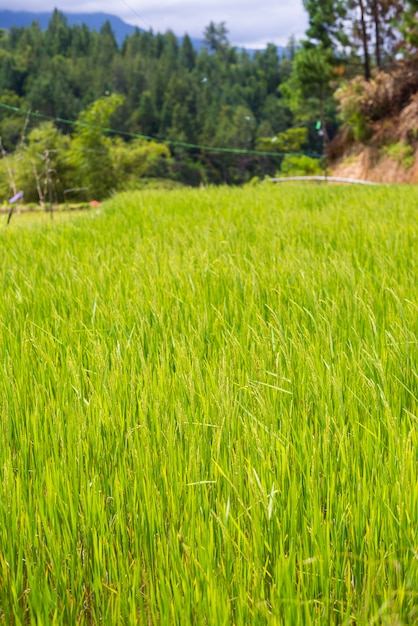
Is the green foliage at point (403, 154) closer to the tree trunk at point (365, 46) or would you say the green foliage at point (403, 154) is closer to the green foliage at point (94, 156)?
the tree trunk at point (365, 46)

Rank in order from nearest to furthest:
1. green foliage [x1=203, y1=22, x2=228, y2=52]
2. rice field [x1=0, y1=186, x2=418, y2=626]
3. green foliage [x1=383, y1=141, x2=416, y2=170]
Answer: rice field [x1=0, y1=186, x2=418, y2=626], green foliage [x1=383, y1=141, x2=416, y2=170], green foliage [x1=203, y1=22, x2=228, y2=52]

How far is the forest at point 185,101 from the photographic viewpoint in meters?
27.9

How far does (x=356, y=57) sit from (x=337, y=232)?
2879 centimetres

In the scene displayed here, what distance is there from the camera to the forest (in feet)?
91.7

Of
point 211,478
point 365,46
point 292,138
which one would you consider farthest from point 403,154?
point 292,138

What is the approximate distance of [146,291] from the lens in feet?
7.43

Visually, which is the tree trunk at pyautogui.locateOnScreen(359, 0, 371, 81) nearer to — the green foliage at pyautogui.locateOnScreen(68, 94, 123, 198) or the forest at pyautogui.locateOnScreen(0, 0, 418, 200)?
the forest at pyautogui.locateOnScreen(0, 0, 418, 200)

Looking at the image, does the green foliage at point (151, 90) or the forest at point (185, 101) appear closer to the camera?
the forest at point (185, 101)

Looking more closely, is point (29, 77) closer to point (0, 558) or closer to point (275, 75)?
point (275, 75)

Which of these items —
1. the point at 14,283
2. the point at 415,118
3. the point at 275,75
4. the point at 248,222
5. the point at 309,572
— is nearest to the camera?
the point at 309,572

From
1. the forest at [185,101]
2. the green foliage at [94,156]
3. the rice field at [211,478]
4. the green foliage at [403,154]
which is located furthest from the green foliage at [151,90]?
the rice field at [211,478]

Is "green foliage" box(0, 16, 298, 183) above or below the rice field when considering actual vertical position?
above

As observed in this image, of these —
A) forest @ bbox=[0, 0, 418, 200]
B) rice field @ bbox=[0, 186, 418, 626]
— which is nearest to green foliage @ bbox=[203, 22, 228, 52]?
forest @ bbox=[0, 0, 418, 200]

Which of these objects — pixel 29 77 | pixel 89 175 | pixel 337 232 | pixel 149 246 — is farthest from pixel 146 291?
pixel 29 77
